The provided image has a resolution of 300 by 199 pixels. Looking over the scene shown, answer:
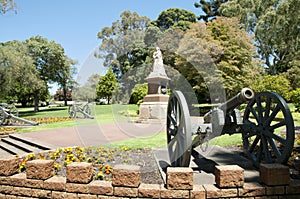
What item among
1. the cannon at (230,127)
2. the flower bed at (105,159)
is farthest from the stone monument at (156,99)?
the cannon at (230,127)

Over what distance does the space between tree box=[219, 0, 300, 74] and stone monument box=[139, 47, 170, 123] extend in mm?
15589

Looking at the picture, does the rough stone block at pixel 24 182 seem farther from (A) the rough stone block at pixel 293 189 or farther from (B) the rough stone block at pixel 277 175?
(A) the rough stone block at pixel 293 189

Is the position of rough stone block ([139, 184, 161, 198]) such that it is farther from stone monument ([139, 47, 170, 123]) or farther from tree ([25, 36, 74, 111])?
tree ([25, 36, 74, 111])

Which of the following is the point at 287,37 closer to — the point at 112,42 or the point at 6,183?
the point at 112,42

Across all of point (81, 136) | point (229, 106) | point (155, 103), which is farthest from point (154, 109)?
point (229, 106)

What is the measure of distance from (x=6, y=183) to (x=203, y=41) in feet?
56.4

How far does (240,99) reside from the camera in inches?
131

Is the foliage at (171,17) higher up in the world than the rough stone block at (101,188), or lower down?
higher up

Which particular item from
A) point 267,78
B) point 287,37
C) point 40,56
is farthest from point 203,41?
point 40,56

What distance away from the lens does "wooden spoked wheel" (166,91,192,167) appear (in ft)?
9.92

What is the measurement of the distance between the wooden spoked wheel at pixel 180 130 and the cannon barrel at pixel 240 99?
2.39 ft

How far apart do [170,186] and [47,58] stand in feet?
88.1

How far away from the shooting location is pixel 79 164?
286cm

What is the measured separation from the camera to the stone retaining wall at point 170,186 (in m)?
2.66
